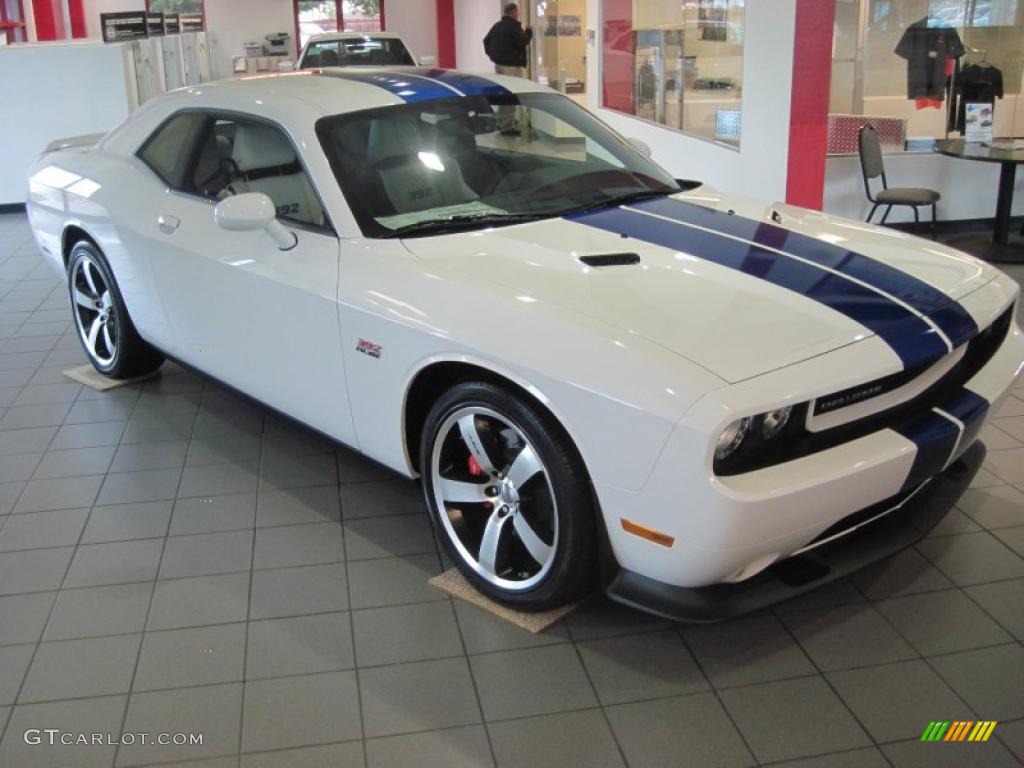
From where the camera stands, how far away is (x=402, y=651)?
9.34ft

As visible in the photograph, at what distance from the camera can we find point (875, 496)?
2.60 meters

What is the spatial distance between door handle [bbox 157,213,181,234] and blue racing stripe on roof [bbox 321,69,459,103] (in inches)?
32.1

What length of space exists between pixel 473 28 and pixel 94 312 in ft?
54.8

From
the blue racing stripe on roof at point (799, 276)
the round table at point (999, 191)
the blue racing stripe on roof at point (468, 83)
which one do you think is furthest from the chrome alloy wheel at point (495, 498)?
the round table at point (999, 191)

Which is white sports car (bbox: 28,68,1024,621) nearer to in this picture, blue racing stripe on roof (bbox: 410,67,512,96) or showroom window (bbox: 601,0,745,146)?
Answer: blue racing stripe on roof (bbox: 410,67,512,96)

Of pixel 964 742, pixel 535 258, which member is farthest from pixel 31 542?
pixel 964 742

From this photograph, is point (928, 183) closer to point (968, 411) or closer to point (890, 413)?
point (968, 411)

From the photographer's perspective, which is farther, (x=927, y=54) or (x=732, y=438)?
(x=927, y=54)

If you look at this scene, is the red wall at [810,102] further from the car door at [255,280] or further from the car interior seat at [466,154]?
the car door at [255,280]

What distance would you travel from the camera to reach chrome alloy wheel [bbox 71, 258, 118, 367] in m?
4.79

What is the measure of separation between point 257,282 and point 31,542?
3.91ft

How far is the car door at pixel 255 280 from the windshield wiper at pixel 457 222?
0.23 metres

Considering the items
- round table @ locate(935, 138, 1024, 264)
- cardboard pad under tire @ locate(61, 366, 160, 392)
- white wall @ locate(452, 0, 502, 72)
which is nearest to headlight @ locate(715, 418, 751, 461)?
cardboard pad under tire @ locate(61, 366, 160, 392)

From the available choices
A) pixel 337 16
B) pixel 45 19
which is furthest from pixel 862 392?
pixel 337 16
